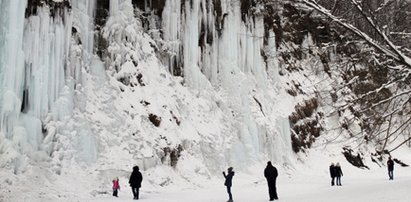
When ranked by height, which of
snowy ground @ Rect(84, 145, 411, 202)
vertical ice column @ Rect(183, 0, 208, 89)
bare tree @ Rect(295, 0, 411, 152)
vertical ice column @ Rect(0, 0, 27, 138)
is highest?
vertical ice column @ Rect(183, 0, 208, 89)

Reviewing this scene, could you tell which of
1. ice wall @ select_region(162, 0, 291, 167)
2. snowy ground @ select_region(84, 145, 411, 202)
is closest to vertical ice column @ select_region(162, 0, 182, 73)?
ice wall @ select_region(162, 0, 291, 167)

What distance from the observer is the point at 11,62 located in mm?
15320

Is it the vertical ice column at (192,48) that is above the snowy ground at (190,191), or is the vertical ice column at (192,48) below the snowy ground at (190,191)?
above

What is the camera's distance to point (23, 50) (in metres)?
16.4

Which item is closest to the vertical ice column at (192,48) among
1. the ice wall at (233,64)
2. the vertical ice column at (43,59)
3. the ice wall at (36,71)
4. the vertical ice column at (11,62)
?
the ice wall at (233,64)

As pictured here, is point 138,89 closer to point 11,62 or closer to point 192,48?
point 192,48

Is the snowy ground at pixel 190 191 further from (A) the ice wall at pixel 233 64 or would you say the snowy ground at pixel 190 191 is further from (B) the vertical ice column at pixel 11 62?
(A) the ice wall at pixel 233 64

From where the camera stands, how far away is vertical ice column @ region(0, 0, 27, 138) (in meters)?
15.1

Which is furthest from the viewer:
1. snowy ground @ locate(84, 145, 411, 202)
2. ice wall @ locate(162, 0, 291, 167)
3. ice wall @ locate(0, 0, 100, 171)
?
ice wall @ locate(162, 0, 291, 167)

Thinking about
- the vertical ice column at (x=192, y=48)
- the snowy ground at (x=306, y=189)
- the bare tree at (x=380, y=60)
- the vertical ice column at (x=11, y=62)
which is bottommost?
the snowy ground at (x=306, y=189)

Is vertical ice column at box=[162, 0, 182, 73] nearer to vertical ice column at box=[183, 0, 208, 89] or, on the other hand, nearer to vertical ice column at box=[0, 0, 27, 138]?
vertical ice column at box=[183, 0, 208, 89]

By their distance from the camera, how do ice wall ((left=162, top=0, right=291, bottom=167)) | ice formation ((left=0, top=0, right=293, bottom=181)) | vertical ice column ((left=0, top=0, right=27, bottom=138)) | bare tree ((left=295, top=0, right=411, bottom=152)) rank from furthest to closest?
1. ice wall ((left=162, top=0, right=291, bottom=167))
2. ice formation ((left=0, top=0, right=293, bottom=181))
3. vertical ice column ((left=0, top=0, right=27, bottom=138))
4. bare tree ((left=295, top=0, right=411, bottom=152))

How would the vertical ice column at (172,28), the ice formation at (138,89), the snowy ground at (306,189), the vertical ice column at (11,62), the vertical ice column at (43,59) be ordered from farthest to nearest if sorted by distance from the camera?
1. the vertical ice column at (172,28)
2. the vertical ice column at (43,59)
3. the ice formation at (138,89)
4. the vertical ice column at (11,62)
5. the snowy ground at (306,189)

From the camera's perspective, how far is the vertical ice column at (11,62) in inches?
595
